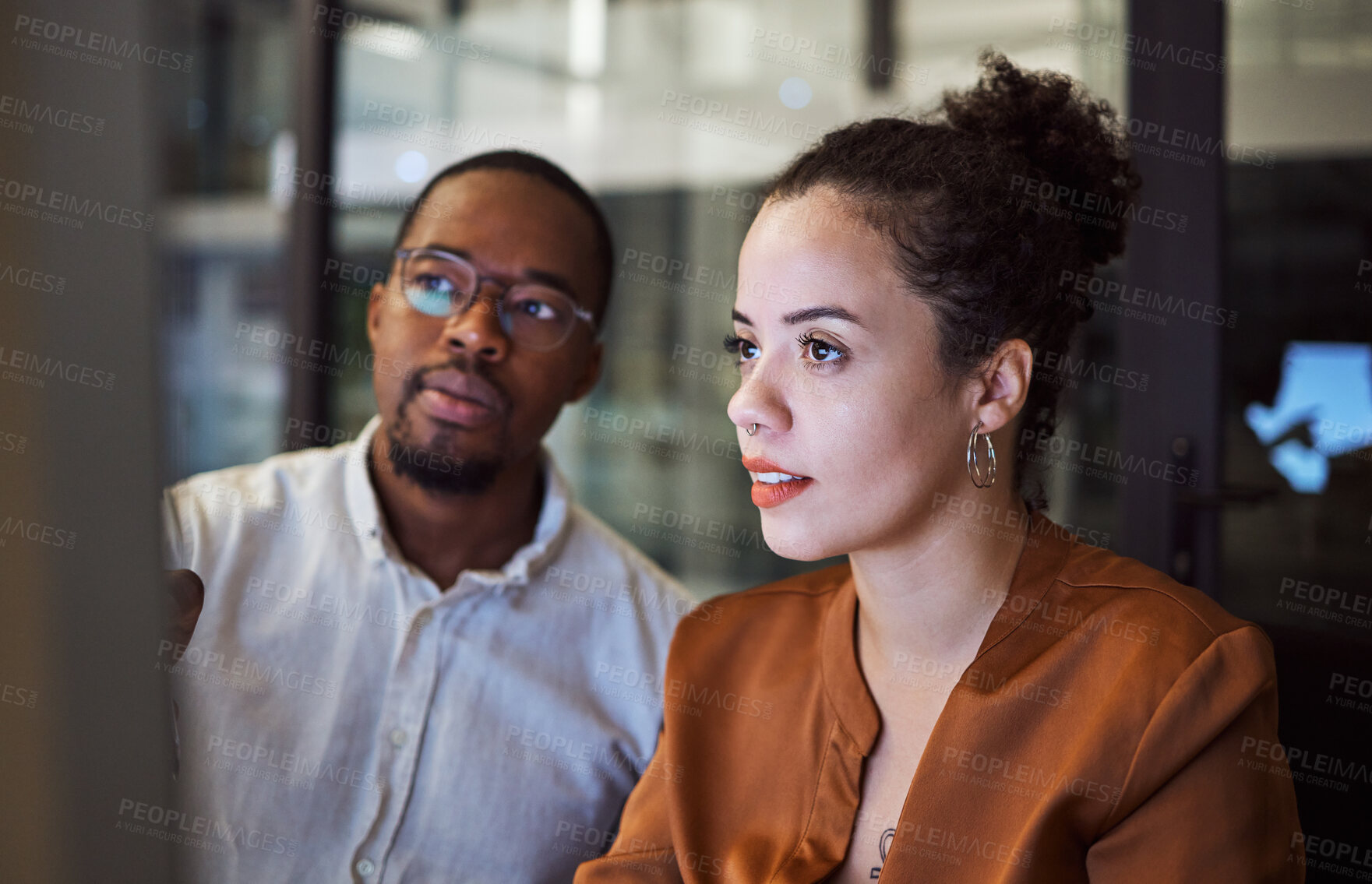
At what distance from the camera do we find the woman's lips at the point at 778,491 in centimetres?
119

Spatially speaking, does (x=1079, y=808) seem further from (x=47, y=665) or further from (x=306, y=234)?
(x=306, y=234)

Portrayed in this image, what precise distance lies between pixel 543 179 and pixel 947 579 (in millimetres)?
887

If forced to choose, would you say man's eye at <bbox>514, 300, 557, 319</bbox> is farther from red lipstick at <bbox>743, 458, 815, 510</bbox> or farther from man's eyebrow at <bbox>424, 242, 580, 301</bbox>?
red lipstick at <bbox>743, 458, 815, 510</bbox>

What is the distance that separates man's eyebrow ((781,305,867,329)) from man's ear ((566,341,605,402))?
1.93ft

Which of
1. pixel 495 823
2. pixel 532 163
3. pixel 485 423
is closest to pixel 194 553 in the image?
pixel 485 423

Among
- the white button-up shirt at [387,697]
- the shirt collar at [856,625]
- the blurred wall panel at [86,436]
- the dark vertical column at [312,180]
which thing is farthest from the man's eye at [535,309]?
the dark vertical column at [312,180]

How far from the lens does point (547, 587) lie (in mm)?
1582

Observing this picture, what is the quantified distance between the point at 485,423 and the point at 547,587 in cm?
27

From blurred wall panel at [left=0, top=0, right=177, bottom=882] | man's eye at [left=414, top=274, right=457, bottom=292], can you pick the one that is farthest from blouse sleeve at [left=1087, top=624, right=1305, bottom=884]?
man's eye at [left=414, top=274, right=457, bottom=292]

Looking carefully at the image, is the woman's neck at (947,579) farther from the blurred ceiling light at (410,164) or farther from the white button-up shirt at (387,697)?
the blurred ceiling light at (410,164)

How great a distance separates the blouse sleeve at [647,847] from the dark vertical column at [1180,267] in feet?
4.19

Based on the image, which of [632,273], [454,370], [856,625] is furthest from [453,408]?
[632,273]

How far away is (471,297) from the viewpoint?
1.53 meters

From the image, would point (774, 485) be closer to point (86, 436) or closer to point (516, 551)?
point (516, 551)
